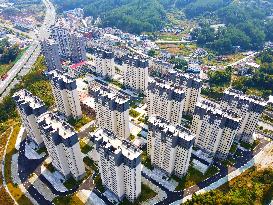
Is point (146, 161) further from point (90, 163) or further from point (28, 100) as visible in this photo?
point (28, 100)

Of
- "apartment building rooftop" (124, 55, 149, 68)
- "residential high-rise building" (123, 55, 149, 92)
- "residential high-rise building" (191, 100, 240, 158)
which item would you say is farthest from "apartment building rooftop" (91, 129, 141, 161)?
"residential high-rise building" (123, 55, 149, 92)

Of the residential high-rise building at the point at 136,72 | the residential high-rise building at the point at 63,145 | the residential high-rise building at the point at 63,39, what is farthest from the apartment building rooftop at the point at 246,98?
the residential high-rise building at the point at 63,39

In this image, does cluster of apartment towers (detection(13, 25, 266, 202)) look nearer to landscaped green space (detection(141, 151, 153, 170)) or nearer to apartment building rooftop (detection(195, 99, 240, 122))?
apartment building rooftop (detection(195, 99, 240, 122))

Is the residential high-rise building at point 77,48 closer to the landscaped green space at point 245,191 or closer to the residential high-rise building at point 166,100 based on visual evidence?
the residential high-rise building at point 166,100

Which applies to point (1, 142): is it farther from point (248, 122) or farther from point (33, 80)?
point (248, 122)

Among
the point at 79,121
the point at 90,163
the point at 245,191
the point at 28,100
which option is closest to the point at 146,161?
the point at 90,163
